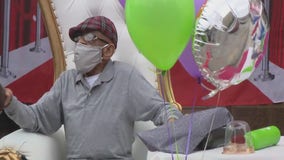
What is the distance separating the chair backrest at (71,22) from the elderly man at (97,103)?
0.70ft

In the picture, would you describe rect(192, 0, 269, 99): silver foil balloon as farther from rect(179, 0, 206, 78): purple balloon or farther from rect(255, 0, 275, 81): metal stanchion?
rect(255, 0, 275, 81): metal stanchion

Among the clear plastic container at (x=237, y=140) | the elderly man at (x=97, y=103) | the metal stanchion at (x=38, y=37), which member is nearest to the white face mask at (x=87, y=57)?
the elderly man at (x=97, y=103)

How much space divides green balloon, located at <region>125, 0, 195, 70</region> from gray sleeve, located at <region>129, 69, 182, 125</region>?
1.60 ft

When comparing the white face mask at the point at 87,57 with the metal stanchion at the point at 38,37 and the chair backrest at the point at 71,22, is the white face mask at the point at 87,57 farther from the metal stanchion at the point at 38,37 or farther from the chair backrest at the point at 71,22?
the metal stanchion at the point at 38,37

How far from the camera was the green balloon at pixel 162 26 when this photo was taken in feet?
5.05

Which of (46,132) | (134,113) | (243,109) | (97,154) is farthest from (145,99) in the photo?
(243,109)

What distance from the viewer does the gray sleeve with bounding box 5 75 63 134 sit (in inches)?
79.1

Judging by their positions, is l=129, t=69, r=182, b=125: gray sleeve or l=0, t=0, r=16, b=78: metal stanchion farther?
l=0, t=0, r=16, b=78: metal stanchion

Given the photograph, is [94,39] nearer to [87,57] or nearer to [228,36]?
[87,57]

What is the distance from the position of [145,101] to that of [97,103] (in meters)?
0.19

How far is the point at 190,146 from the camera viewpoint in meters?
1.74

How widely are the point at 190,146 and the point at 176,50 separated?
0.35 meters

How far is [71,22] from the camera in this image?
246 cm

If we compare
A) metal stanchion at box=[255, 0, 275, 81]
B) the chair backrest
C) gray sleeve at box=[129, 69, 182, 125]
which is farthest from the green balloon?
metal stanchion at box=[255, 0, 275, 81]
